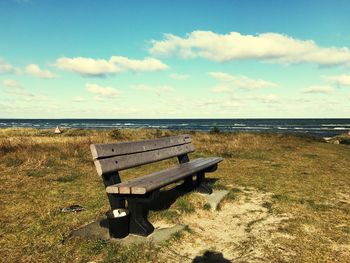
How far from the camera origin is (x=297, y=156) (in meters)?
14.5

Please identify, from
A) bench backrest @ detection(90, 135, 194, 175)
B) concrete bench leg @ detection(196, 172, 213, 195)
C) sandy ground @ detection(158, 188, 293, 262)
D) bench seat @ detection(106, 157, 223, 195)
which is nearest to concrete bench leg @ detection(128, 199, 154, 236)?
bench seat @ detection(106, 157, 223, 195)

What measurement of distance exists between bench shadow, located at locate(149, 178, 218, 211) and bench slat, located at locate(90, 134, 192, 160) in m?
1.01

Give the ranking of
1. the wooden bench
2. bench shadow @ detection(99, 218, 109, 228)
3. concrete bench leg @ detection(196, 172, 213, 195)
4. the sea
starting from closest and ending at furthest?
1. the wooden bench
2. bench shadow @ detection(99, 218, 109, 228)
3. concrete bench leg @ detection(196, 172, 213, 195)
4. the sea

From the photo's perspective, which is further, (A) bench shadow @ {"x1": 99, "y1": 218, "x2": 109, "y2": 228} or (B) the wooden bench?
(A) bench shadow @ {"x1": 99, "y1": 218, "x2": 109, "y2": 228}

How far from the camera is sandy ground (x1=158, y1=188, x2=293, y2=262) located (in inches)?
172

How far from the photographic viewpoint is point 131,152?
5.36m

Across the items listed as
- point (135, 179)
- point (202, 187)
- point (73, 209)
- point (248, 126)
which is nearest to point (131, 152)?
point (135, 179)

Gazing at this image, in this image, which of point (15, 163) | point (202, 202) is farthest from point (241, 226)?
point (15, 163)

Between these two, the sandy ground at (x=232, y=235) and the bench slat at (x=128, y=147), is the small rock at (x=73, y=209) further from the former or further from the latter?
the sandy ground at (x=232, y=235)

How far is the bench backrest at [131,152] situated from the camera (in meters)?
4.60

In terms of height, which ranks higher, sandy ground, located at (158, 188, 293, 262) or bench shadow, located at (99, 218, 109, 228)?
bench shadow, located at (99, 218, 109, 228)

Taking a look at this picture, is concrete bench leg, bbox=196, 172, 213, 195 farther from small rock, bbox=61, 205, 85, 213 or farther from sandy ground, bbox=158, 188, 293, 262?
small rock, bbox=61, 205, 85, 213

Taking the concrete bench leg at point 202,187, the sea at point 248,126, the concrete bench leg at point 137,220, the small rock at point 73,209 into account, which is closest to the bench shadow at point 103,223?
the concrete bench leg at point 137,220

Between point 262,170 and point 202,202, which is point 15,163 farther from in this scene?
point 262,170
